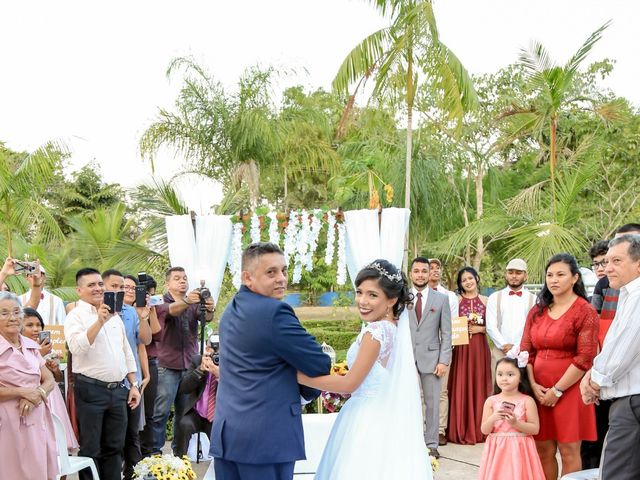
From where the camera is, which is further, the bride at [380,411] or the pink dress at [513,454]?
→ the pink dress at [513,454]

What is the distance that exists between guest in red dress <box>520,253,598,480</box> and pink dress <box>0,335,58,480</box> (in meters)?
3.22

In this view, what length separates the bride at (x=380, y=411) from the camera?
362 centimetres

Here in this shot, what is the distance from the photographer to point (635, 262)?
12.8 ft

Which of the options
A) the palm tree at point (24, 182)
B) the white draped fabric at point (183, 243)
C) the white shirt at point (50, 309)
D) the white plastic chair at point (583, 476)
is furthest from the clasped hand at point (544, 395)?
the palm tree at point (24, 182)

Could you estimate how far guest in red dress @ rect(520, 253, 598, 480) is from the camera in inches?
183

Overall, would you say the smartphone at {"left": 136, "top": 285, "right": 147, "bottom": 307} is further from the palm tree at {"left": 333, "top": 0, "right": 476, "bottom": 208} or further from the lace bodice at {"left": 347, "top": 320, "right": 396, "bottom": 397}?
the palm tree at {"left": 333, "top": 0, "right": 476, "bottom": 208}

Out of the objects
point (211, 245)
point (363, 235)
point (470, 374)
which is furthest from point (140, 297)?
point (470, 374)

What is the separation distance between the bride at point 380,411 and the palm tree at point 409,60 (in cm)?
714

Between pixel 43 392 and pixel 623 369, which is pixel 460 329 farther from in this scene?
A: pixel 43 392

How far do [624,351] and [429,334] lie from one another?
3491mm

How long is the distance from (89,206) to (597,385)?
22.8 meters

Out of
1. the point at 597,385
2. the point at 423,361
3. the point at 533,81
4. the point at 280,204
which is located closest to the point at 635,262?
the point at 597,385

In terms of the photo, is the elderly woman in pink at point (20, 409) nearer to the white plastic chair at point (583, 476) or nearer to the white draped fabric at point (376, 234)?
the white plastic chair at point (583, 476)

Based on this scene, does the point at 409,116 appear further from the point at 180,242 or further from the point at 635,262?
the point at 635,262
